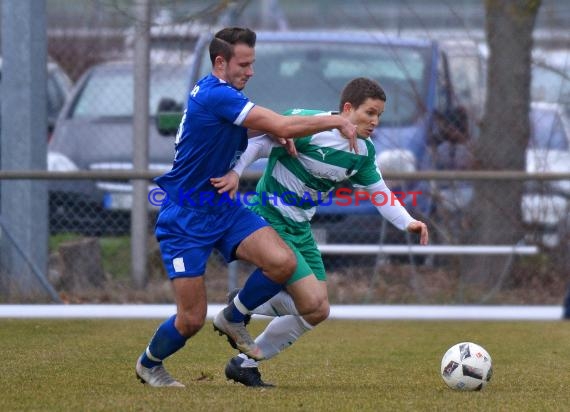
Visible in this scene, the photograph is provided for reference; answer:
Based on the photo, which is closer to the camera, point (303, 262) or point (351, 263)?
point (303, 262)

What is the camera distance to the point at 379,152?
34.6 feet

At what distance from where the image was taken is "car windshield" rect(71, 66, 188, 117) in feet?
37.3

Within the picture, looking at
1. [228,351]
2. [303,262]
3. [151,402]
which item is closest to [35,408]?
[151,402]

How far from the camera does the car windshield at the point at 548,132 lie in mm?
10742

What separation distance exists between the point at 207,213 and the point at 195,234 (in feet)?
0.38

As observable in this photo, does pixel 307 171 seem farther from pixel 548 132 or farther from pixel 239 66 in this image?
pixel 548 132

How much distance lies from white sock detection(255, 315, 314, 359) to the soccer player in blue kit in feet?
1.06

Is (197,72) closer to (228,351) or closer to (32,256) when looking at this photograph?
(32,256)

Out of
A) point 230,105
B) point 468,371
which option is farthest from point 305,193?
point 468,371

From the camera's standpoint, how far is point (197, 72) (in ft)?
35.8

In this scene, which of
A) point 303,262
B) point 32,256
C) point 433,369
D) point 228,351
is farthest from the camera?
point 32,256

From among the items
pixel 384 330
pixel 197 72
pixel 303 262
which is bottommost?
pixel 384 330

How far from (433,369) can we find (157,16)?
4989 mm

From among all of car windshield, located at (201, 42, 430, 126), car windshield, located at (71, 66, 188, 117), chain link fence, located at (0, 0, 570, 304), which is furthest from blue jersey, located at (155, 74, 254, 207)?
car windshield, located at (71, 66, 188, 117)
